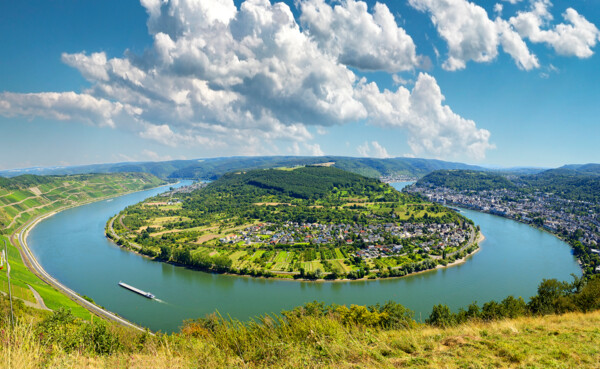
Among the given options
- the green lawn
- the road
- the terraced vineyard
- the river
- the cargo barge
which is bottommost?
the river

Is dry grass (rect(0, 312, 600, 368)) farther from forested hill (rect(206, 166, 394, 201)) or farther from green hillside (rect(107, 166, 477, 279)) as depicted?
forested hill (rect(206, 166, 394, 201))

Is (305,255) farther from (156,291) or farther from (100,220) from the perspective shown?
(100,220)

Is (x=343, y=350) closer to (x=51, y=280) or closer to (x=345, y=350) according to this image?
(x=345, y=350)

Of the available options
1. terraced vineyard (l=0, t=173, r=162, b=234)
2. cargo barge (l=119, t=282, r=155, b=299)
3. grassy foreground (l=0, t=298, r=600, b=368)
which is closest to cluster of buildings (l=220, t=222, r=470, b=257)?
cargo barge (l=119, t=282, r=155, b=299)

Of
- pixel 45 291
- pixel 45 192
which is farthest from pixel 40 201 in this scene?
pixel 45 291

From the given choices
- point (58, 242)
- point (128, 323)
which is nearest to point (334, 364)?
point (128, 323)

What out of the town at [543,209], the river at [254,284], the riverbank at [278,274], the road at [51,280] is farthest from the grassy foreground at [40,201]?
the town at [543,209]
